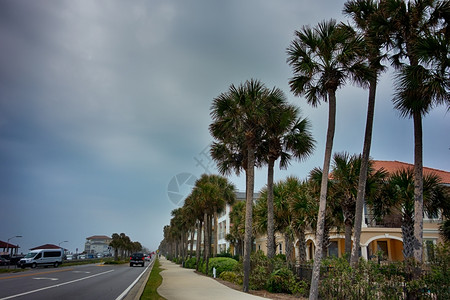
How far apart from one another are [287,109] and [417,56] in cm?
679

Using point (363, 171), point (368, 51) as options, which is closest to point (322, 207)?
point (363, 171)

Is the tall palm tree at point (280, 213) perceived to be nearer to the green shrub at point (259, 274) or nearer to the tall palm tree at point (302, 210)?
the tall palm tree at point (302, 210)

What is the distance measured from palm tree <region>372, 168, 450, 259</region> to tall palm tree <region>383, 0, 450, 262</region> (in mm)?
4205

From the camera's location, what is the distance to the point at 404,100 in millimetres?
12602

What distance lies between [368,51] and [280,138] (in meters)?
6.57

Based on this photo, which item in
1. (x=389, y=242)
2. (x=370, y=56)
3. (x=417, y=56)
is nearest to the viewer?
(x=417, y=56)

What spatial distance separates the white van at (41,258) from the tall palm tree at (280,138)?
34.5 m

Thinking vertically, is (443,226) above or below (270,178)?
below

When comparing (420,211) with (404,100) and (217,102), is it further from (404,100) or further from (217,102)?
(217,102)

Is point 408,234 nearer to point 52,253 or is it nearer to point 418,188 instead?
point 418,188

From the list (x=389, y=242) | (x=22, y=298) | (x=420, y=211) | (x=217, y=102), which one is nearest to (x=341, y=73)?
(x=420, y=211)

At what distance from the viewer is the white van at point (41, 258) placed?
39750mm

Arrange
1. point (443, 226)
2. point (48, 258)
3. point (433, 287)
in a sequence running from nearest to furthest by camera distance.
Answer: point (433, 287), point (443, 226), point (48, 258)

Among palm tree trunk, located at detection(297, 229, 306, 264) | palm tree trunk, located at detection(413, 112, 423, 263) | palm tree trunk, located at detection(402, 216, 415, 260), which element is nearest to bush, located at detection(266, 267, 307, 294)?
palm tree trunk, located at detection(413, 112, 423, 263)
